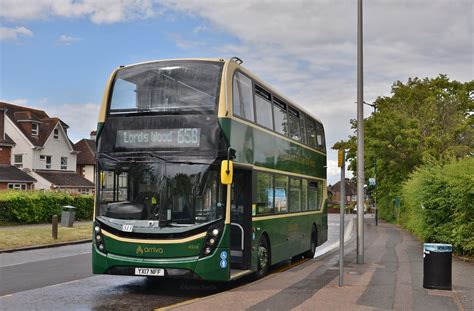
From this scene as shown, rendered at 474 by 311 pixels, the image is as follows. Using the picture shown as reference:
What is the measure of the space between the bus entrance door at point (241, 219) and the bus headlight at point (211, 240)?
150 cm

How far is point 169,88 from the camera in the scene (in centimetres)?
1112

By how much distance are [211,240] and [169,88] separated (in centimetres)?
297

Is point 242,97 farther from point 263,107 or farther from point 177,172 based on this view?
point 177,172

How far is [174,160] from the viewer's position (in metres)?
10.6

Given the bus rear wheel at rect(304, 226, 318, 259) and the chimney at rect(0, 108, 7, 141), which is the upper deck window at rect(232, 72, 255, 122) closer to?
the bus rear wheel at rect(304, 226, 318, 259)

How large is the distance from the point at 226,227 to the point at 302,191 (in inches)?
250

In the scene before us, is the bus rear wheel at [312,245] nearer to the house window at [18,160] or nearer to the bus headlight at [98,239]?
the bus headlight at [98,239]

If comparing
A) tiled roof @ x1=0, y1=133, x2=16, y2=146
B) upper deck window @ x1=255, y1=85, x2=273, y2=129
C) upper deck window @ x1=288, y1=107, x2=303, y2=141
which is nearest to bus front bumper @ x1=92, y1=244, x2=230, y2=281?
upper deck window @ x1=255, y1=85, x2=273, y2=129

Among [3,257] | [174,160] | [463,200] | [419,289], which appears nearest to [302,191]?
[463,200]

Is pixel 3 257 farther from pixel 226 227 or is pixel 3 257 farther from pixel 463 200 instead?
pixel 463 200

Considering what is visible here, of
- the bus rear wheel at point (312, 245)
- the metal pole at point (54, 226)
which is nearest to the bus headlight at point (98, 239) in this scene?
the bus rear wheel at point (312, 245)

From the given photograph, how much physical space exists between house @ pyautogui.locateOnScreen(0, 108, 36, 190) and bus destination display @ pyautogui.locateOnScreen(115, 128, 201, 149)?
4175 cm

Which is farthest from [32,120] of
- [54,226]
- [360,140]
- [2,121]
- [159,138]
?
[159,138]

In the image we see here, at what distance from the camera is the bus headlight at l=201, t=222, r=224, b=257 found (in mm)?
10320
